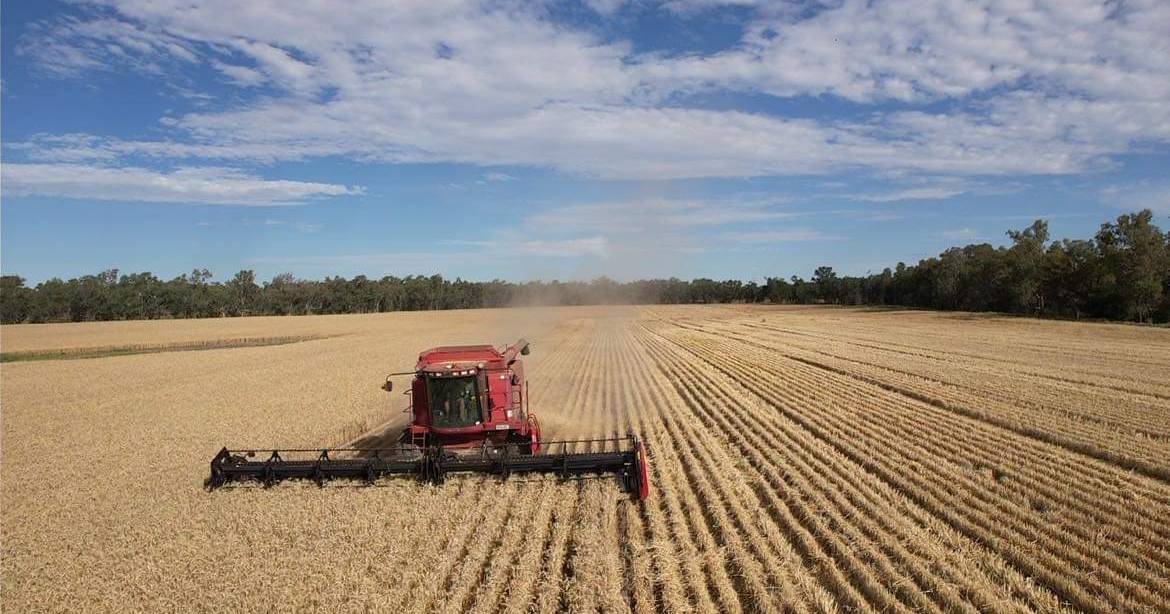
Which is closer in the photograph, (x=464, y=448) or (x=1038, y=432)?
(x=464, y=448)

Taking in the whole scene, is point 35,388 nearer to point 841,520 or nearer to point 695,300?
point 841,520

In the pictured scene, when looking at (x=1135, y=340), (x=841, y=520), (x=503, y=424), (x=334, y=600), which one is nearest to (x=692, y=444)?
(x=503, y=424)

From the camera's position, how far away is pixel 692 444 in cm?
1478

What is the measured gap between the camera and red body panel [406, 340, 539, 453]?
12977 mm

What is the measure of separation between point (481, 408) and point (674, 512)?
446cm

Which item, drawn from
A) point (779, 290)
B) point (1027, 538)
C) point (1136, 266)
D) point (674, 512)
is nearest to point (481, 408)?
point (674, 512)

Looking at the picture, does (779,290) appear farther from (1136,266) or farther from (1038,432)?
(1038,432)

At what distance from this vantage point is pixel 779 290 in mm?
153625

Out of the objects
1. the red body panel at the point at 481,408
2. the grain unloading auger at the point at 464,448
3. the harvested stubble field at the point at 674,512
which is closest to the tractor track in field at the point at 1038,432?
the harvested stubble field at the point at 674,512

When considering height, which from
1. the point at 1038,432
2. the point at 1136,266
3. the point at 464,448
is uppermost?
the point at 1136,266

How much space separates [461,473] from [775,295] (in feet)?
488

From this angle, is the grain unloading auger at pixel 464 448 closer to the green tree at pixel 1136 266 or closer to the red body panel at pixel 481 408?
the red body panel at pixel 481 408

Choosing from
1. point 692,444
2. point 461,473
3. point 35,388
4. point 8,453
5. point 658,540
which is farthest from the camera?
point 35,388

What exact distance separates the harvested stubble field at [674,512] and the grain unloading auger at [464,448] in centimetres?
36
